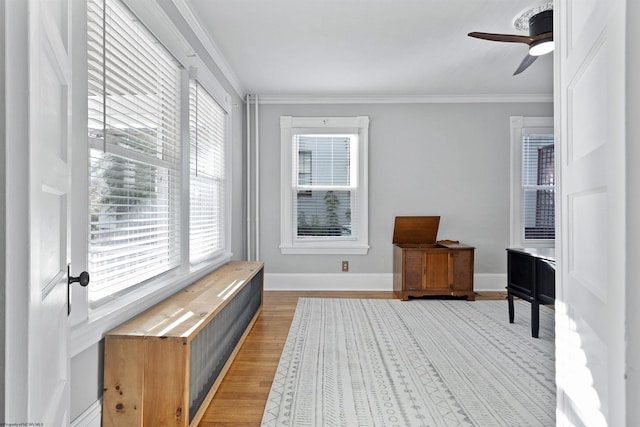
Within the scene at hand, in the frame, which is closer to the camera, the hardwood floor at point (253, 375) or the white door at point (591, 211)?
the white door at point (591, 211)

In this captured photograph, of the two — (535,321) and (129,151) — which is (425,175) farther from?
(129,151)

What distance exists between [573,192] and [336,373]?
6.51ft

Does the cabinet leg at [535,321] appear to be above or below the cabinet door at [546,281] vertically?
below

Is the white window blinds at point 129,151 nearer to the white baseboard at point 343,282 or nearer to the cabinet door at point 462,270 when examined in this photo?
the white baseboard at point 343,282

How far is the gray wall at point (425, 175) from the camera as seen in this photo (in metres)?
5.12

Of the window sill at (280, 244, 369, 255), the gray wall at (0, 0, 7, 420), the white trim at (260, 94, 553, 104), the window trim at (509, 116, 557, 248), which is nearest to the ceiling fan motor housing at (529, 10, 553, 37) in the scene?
the white trim at (260, 94, 553, 104)

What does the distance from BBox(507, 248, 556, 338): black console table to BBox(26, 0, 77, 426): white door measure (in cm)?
305

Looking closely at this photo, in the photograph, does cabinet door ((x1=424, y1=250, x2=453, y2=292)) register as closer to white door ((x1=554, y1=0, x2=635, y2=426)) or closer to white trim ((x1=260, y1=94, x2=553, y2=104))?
white trim ((x1=260, y1=94, x2=553, y2=104))

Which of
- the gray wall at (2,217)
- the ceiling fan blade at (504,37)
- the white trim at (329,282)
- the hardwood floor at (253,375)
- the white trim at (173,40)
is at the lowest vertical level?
the hardwood floor at (253,375)

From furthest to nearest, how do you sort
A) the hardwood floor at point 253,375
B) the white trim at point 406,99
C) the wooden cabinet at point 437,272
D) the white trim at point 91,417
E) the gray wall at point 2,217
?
the white trim at point 406,99
the wooden cabinet at point 437,272
the hardwood floor at point 253,375
the white trim at point 91,417
the gray wall at point 2,217

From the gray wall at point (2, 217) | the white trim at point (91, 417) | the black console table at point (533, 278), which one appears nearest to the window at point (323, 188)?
the black console table at point (533, 278)

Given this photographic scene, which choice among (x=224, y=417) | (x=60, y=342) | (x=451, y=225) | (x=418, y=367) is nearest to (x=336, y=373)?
(x=418, y=367)

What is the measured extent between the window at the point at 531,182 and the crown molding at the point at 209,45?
11.9 ft

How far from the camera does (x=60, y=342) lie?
38.2 inches
